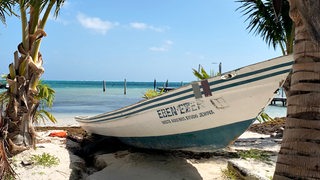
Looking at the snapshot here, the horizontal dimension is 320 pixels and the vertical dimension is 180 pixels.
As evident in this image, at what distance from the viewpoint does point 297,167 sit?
242cm

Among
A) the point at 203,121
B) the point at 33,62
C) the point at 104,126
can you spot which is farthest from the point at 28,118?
the point at 203,121

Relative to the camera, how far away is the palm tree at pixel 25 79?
20.7 feet

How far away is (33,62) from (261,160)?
473cm

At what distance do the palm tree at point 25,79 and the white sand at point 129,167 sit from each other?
348mm

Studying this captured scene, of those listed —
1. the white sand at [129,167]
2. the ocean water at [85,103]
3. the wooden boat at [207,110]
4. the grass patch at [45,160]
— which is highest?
the wooden boat at [207,110]

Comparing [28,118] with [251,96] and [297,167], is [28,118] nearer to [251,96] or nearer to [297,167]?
[251,96]

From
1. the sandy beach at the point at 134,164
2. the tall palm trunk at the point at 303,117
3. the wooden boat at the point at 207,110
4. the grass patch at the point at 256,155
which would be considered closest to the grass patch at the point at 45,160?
the sandy beach at the point at 134,164

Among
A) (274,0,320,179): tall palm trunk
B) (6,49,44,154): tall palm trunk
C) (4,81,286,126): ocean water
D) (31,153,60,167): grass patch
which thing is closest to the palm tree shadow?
(31,153,60,167): grass patch

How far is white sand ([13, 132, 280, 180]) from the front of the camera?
579 centimetres

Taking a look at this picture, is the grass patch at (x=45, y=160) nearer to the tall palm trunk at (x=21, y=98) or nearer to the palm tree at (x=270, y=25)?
the tall palm trunk at (x=21, y=98)

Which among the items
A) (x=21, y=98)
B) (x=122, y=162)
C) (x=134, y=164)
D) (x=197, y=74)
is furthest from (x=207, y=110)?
(x=197, y=74)

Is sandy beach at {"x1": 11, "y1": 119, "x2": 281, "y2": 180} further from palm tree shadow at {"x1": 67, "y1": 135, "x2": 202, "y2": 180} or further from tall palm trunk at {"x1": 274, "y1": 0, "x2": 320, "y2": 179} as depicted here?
tall palm trunk at {"x1": 274, "y1": 0, "x2": 320, "y2": 179}

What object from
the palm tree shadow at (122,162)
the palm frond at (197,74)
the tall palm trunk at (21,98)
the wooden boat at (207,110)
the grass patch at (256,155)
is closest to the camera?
the wooden boat at (207,110)

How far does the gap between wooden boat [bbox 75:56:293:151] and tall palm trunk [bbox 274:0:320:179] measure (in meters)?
2.34
